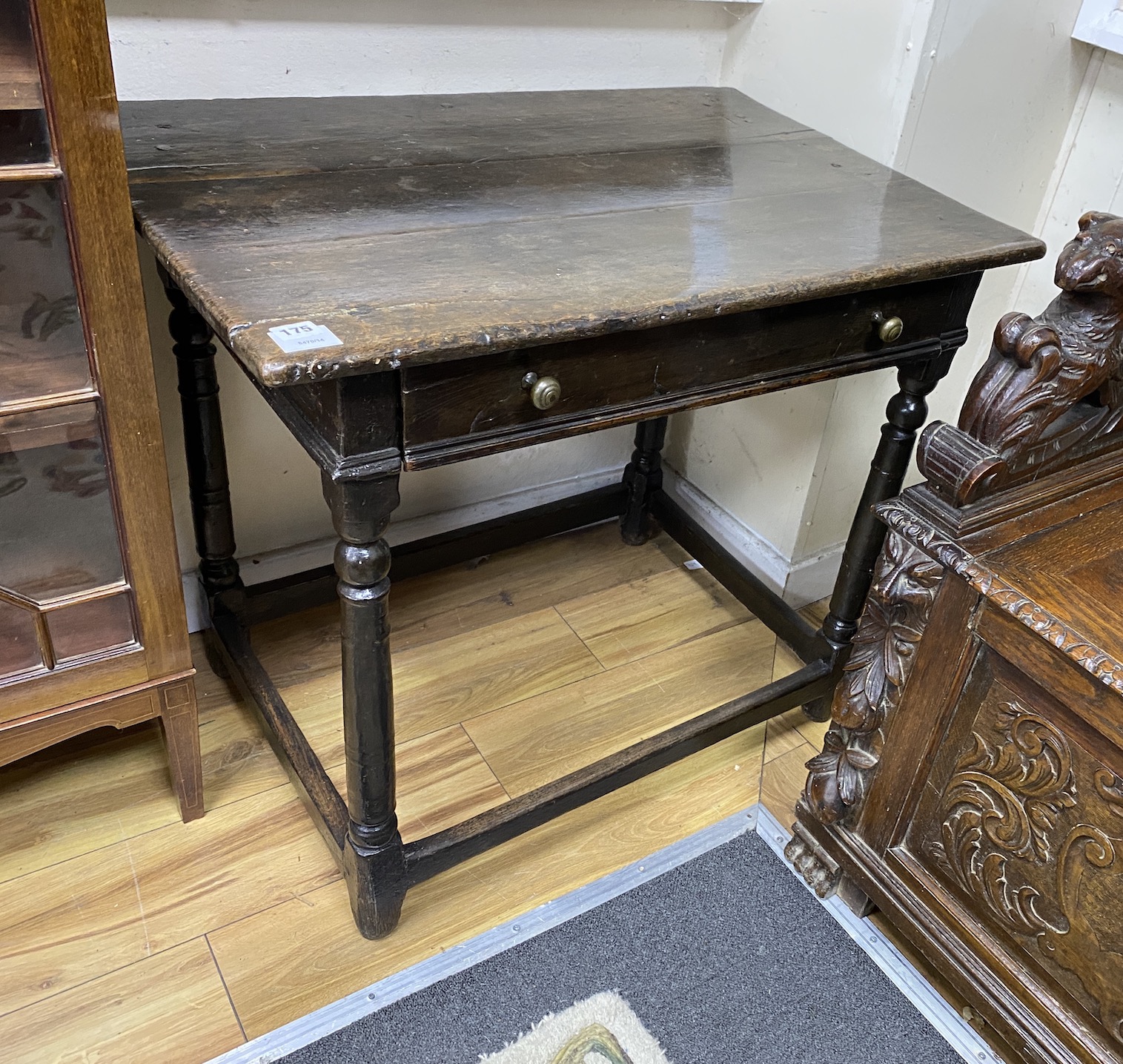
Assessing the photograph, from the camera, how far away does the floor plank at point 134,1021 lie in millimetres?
1138

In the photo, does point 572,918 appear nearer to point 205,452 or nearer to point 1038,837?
point 1038,837

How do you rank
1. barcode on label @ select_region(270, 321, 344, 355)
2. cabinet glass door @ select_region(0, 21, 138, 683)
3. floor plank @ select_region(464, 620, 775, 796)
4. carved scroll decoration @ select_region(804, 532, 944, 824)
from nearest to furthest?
barcode on label @ select_region(270, 321, 344, 355) < cabinet glass door @ select_region(0, 21, 138, 683) < carved scroll decoration @ select_region(804, 532, 944, 824) < floor plank @ select_region(464, 620, 775, 796)

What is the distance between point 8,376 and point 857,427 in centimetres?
127

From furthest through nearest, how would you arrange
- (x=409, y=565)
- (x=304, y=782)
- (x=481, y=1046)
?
1. (x=409, y=565)
2. (x=304, y=782)
3. (x=481, y=1046)

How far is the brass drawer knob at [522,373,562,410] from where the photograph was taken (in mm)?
925

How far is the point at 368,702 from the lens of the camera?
1064 mm

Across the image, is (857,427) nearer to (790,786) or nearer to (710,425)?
(710,425)

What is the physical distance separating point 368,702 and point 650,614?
864 mm

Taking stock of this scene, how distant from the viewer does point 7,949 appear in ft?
4.04

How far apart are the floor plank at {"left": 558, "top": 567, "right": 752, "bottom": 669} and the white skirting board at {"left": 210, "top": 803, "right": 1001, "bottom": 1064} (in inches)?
15.3

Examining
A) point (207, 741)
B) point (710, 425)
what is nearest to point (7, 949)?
→ point (207, 741)

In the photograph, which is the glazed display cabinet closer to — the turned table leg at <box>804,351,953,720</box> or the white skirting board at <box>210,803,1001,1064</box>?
the white skirting board at <box>210,803,1001,1064</box>

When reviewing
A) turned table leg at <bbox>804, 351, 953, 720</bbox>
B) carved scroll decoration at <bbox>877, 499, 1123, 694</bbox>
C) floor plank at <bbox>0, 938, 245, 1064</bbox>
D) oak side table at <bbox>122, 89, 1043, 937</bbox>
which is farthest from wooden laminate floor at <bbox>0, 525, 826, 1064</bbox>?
carved scroll decoration at <bbox>877, 499, 1123, 694</bbox>

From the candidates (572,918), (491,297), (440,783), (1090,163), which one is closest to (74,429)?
(491,297)
